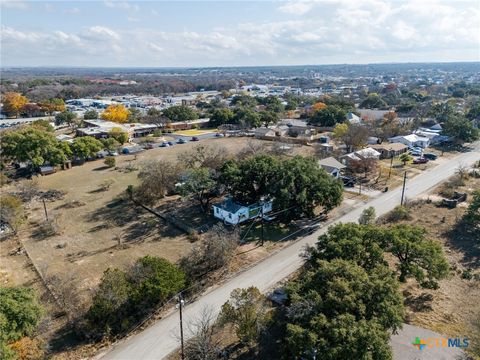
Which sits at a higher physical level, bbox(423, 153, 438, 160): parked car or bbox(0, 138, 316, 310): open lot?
bbox(423, 153, 438, 160): parked car

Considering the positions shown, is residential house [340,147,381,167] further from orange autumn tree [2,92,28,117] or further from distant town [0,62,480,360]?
orange autumn tree [2,92,28,117]

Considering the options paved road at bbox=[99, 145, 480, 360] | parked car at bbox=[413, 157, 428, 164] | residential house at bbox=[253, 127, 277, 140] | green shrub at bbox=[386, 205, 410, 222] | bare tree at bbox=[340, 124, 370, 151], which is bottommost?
paved road at bbox=[99, 145, 480, 360]

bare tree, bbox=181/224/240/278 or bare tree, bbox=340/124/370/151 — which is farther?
bare tree, bbox=340/124/370/151

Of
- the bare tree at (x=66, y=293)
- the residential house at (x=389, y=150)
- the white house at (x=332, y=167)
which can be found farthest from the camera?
the residential house at (x=389, y=150)

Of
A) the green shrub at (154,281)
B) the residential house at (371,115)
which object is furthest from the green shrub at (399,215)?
the residential house at (371,115)

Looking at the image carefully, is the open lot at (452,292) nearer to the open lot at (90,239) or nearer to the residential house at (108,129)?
the open lot at (90,239)

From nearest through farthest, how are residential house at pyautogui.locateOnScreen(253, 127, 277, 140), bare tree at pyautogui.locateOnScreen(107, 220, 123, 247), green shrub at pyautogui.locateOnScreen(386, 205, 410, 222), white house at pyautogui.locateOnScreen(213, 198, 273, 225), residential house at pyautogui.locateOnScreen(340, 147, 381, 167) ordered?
bare tree at pyautogui.locateOnScreen(107, 220, 123, 247) < white house at pyautogui.locateOnScreen(213, 198, 273, 225) < green shrub at pyautogui.locateOnScreen(386, 205, 410, 222) < residential house at pyautogui.locateOnScreen(340, 147, 381, 167) < residential house at pyautogui.locateOnScreen(253, 127, 277, 140)

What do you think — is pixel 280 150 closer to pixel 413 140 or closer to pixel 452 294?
pixel 413 140

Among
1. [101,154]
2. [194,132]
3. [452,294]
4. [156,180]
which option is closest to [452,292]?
[452,294]

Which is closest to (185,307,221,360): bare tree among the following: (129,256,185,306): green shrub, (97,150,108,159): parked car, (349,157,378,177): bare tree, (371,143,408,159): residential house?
(129,256,185,306): green shrub
